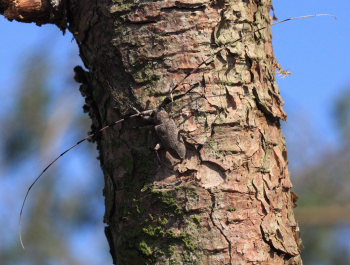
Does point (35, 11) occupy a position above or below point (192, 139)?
above

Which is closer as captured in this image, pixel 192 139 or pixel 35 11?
pixel 192 139

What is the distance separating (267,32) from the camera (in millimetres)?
1668

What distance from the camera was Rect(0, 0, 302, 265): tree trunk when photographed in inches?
55.4

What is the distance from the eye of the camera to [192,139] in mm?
1437

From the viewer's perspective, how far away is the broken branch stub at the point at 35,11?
68.7 inches

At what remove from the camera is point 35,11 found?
1779 millimetres

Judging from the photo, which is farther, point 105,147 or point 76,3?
point 76,3

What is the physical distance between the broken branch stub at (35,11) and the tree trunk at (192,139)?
17 cm

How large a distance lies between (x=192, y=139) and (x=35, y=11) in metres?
0.66

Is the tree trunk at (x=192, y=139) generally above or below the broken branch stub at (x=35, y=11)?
below

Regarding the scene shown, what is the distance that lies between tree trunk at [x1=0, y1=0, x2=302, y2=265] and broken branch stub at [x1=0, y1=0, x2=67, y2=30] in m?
0.17

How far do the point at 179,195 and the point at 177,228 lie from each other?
0.24 ft

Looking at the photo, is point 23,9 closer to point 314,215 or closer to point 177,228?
point 177,228

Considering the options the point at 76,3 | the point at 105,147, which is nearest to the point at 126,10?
the point at 76,3
